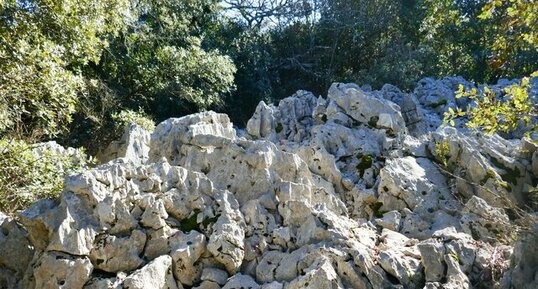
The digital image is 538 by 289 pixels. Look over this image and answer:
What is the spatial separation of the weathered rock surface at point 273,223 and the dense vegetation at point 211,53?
6.47ft

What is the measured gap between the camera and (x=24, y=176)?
10.2 meters

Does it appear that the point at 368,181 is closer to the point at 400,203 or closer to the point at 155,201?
the point at 400,203

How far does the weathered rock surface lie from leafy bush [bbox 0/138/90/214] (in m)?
1.53

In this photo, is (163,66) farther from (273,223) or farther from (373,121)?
(273,223)

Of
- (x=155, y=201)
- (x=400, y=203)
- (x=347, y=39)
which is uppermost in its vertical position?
(x=347, y=39)

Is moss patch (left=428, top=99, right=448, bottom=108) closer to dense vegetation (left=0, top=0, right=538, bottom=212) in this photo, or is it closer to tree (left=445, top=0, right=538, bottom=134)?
dense vegetation (left=0, top=0, right=538, bottom=212)

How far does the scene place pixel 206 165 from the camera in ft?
35.0

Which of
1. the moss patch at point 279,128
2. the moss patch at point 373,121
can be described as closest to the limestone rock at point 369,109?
the moss patch at point 373,121

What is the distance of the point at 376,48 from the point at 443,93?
9.77 metres

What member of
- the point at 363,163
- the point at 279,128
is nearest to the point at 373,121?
the point at 363,163

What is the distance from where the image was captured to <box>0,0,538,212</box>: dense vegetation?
9180mm

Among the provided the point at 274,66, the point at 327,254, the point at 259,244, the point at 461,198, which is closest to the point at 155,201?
the point at 259,244

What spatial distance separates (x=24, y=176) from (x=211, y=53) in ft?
35.7

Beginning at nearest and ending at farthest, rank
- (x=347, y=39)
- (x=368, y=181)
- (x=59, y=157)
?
(x=59, y=157) → (x=368, y=181) → (x=347, y=39)
